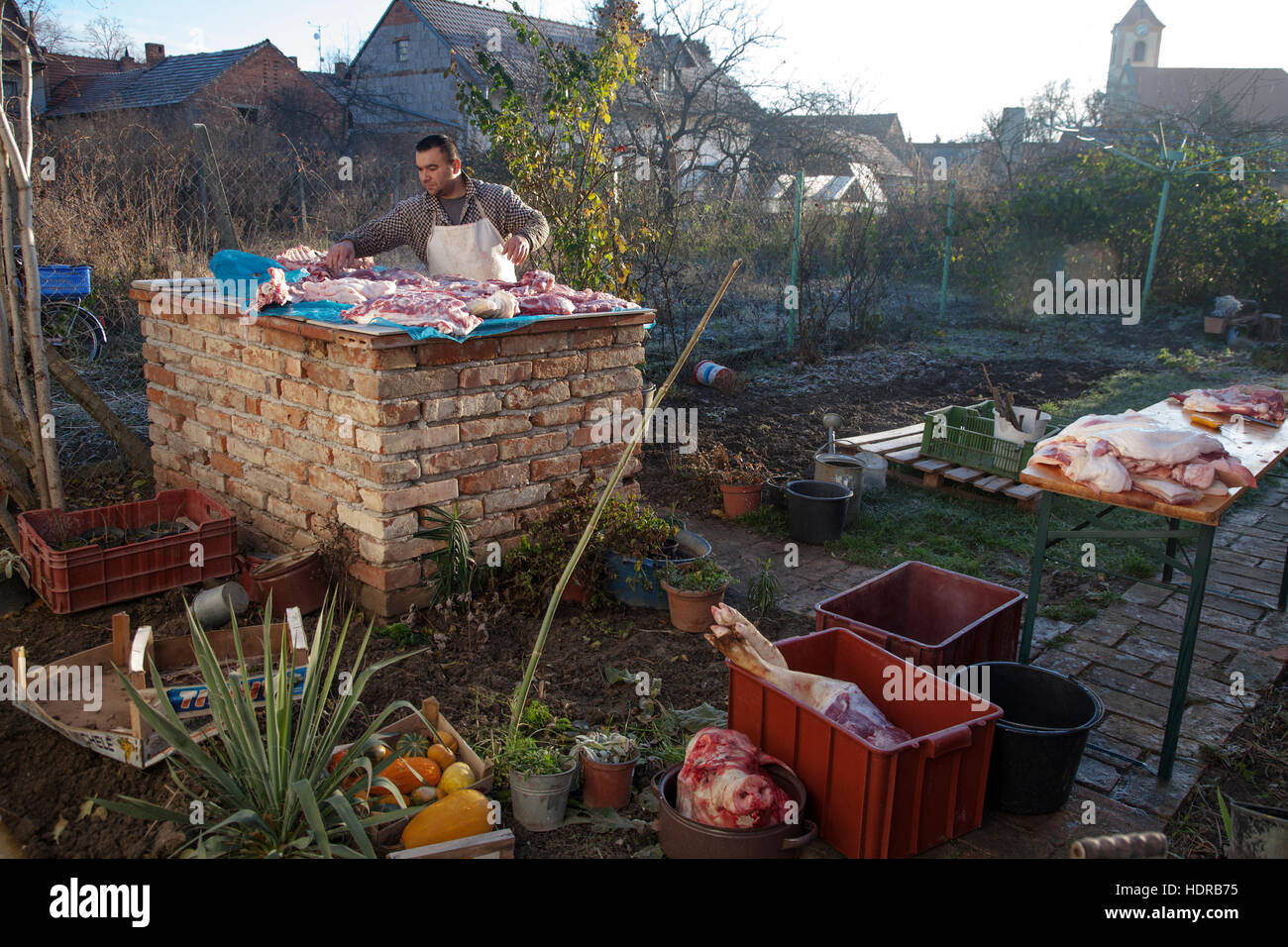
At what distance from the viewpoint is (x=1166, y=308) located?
46.7 ft

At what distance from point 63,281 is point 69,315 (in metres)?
0.31

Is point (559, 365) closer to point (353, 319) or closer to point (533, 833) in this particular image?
point (353, 319)

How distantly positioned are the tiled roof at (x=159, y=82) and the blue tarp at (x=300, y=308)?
2128cm

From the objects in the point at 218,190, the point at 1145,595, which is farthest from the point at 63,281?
the point at 1145,595

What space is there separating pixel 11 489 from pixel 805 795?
4914 millimetres

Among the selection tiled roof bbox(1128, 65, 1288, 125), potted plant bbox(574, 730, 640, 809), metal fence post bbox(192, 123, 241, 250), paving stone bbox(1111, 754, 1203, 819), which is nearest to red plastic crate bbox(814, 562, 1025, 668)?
paving stone bbox(1111, 754, 1203, 819)

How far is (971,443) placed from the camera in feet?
22.4

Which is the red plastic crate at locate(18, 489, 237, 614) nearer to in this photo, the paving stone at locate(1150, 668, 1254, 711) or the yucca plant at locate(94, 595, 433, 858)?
the yucca plant at locate(94, 595, 433, 858)

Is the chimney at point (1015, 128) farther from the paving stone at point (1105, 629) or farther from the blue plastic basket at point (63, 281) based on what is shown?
the blue plastic basket at point (63, 281)

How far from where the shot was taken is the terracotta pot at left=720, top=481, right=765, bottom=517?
6.34 meters

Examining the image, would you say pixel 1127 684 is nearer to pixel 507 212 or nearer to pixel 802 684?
pixel 802 684

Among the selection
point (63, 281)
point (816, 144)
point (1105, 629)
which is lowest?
point (1105, 629)

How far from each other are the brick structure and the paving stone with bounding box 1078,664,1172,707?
2.69 meters

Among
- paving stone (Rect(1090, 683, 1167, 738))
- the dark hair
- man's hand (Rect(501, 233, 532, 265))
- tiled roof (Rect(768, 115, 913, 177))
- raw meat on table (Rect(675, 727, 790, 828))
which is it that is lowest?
A: paving stone (Rect(1090, 683, 1167, 738))
